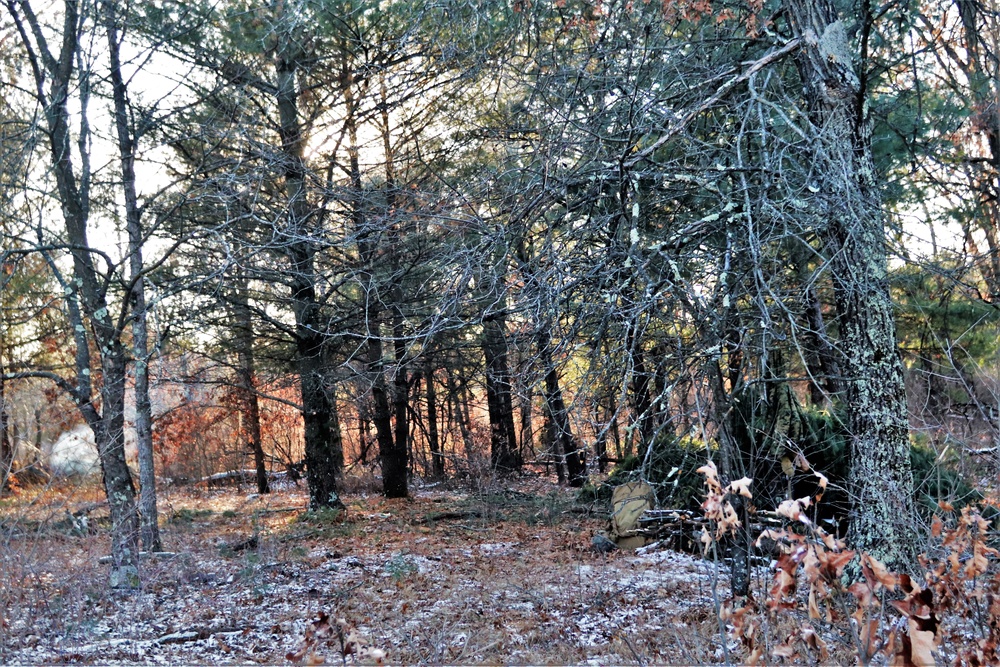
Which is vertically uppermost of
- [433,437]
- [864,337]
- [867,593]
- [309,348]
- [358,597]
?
[309,348]

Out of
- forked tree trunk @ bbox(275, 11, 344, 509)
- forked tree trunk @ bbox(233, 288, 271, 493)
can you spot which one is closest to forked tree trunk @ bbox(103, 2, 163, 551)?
forked tree trunk @ bbox(233, 288, 271, 493)

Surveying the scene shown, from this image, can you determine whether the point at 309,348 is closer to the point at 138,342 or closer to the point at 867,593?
the point at 138,342

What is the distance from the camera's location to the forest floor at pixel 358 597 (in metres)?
5.44

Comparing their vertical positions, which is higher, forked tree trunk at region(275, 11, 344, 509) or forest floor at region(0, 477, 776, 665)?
forked tree trunk at region(275, 11, 344, 509)

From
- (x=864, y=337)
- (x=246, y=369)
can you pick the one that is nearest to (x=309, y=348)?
(x=246, y=369)

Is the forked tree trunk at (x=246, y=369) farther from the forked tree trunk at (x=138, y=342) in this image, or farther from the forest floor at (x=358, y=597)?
the forest floor at (x=358, y=597)

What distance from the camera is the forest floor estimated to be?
5441 mm

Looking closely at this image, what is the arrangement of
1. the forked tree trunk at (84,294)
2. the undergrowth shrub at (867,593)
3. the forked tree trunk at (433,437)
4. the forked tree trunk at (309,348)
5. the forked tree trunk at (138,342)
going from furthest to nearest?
the forked tree trunk at (433,437) < the forked tree trunk at (309,348) < the forked tree trunk at (138,342) < the forked tree trunk at (84,294) < the undergrowth shrub at (867,593)

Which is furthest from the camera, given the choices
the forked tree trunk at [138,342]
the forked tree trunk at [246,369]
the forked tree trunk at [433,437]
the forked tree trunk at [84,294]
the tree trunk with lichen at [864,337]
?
the forked tree trunk at [433,437]

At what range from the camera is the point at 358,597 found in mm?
7094

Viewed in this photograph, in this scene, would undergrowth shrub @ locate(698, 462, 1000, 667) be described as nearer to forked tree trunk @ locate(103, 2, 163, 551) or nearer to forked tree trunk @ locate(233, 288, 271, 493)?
forked tree trunk @ locate(103, 2, 163, 551)

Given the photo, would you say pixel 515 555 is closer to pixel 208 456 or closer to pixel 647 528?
pixel 647 528

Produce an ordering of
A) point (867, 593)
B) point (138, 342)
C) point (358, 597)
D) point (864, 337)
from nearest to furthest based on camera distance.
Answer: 1. point (867, 593)
2. point (864, 337)
3. point (358, 597)
4. point (138, 342)

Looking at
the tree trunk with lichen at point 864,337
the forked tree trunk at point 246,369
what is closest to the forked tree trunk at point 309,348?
the forked tree trunk at point 246,369
